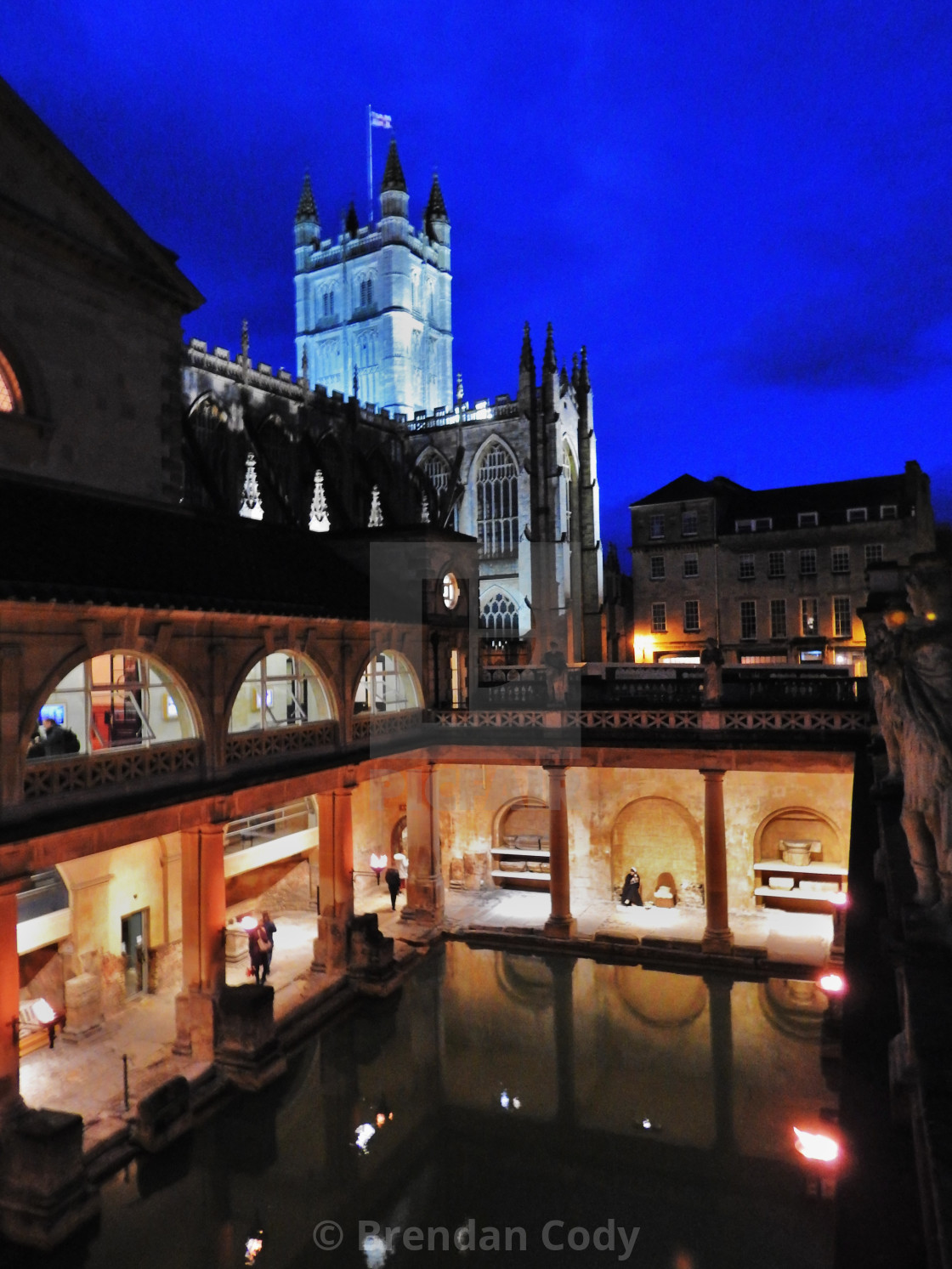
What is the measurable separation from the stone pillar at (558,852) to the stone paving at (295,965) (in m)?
0.68

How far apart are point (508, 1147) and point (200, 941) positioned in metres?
6.91

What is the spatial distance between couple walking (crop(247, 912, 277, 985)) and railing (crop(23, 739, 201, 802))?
13.9 feet

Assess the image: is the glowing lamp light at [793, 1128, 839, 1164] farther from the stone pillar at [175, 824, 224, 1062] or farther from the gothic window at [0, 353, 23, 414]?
the gothic window at [0, 353, 23, 414]

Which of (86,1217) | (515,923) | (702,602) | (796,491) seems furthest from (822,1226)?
(796,491)

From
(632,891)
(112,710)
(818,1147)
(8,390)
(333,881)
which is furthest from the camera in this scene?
(632,891)

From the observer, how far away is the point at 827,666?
92.0 feet

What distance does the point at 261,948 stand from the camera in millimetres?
18734

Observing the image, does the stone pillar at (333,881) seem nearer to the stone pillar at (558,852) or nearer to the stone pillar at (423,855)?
the stone pillar at (423,855)

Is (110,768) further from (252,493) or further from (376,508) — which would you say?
(376,508)

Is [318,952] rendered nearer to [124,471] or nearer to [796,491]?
[124,471]

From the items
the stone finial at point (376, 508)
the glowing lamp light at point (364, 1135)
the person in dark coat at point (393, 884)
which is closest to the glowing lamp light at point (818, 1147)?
the glowing lamp light at point (364, 1135)

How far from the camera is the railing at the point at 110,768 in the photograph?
13.5 metres

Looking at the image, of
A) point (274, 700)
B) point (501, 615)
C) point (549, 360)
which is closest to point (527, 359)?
point (549, 360)

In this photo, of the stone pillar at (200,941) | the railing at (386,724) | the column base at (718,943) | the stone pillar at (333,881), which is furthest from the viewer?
the column base at (718,943)
